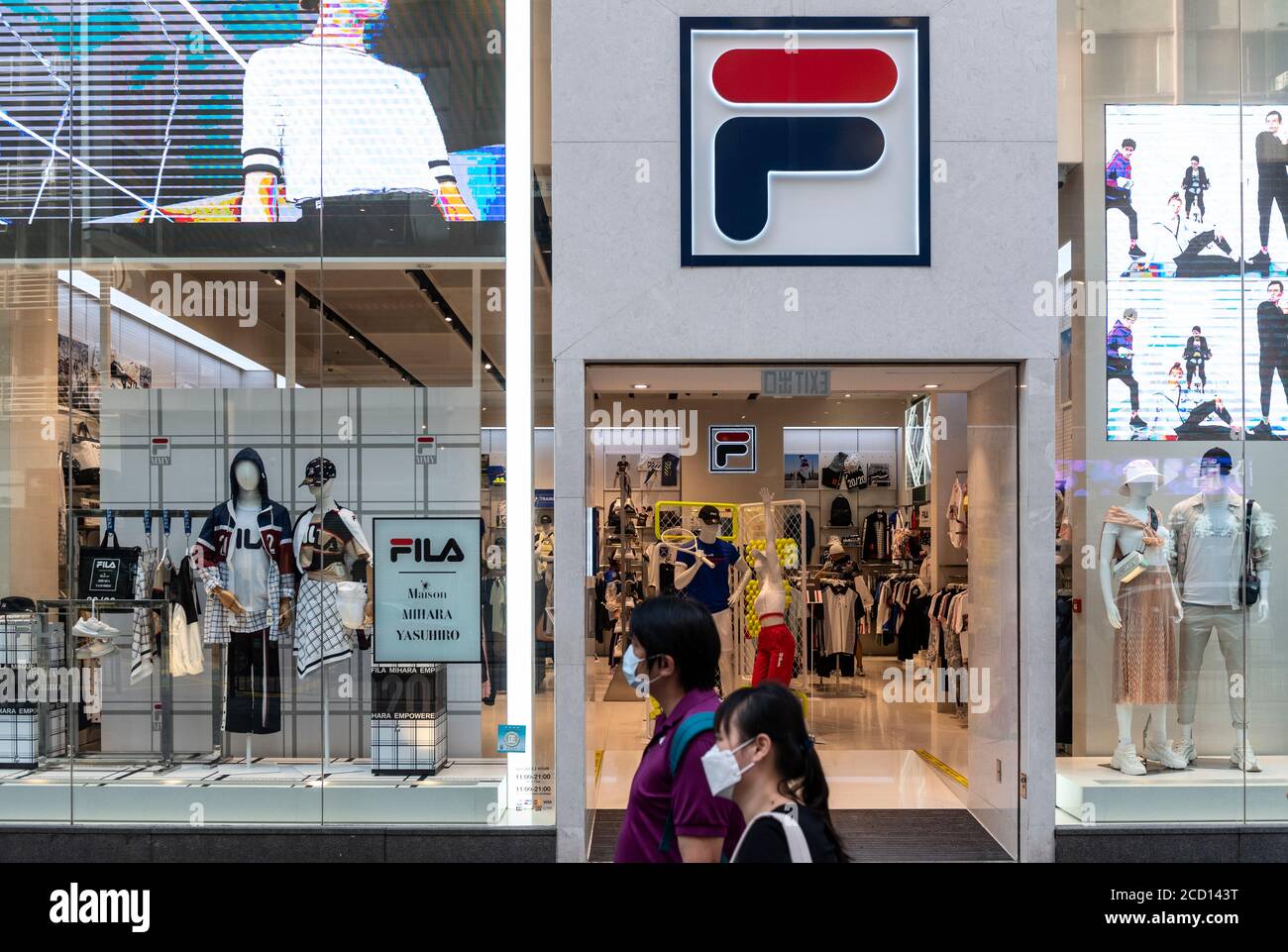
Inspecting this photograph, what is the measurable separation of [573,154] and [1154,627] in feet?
12.5

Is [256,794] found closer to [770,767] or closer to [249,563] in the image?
[249,563]

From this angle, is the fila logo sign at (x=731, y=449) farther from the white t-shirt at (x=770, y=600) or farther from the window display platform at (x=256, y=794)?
the window display platform at (x=256, y=794)

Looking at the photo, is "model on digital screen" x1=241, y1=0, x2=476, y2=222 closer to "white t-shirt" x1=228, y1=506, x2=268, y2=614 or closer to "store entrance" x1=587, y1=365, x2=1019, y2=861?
"store entrance" x1=587, y1=365, x2=1019, y2=861

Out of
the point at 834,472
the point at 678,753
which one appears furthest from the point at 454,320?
the point at 834,472

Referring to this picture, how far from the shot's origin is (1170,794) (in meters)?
5.15

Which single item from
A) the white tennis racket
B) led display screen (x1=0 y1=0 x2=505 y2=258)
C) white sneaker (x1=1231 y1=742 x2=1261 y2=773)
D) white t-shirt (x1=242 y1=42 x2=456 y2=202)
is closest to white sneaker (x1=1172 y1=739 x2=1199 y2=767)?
white sneaker (x1=1231 y1=742 x2=1261 y2=773)

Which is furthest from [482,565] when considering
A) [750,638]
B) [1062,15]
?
[1062,15]

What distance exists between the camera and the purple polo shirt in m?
2.28

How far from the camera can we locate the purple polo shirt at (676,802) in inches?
89.6

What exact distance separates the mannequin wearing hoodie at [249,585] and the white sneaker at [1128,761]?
14.2ft

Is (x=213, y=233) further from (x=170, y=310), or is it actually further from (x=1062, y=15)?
(x=1062, y=15)

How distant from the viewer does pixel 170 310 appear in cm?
545

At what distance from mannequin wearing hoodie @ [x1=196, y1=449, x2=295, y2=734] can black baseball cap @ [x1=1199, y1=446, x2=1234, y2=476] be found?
4780 millimetres

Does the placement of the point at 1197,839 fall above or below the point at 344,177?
below
